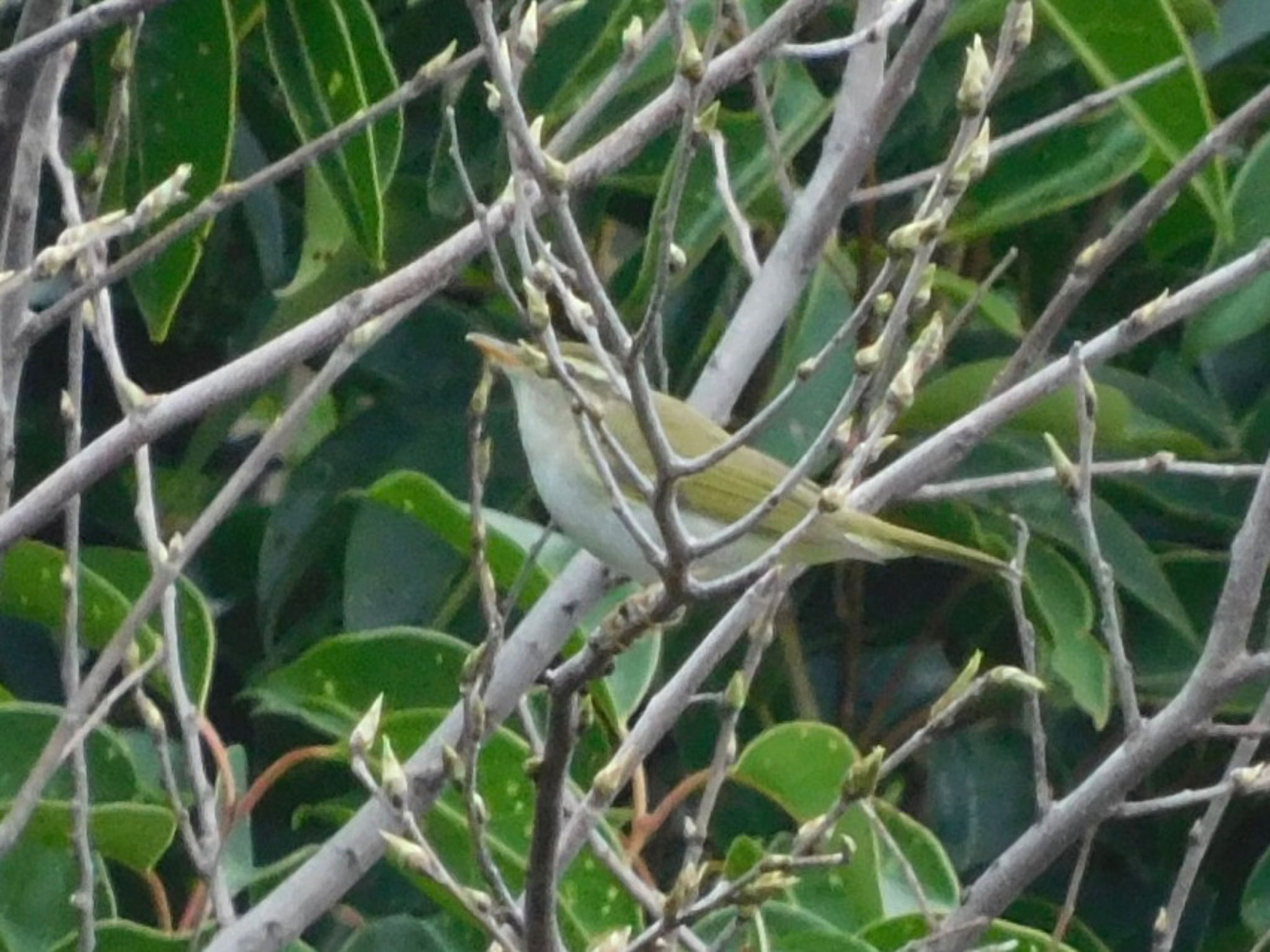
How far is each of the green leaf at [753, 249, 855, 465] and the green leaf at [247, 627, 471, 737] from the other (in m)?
Answer: 0.48

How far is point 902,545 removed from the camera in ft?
7.70

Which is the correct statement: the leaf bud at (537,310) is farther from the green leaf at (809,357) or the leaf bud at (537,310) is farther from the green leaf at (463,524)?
the green leaf at (809,357)

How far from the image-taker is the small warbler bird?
7.12 ft

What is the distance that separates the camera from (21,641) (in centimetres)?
272

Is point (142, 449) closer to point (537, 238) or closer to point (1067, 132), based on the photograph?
point (537, 238)

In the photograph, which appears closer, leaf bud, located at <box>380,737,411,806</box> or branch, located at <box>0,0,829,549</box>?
leaf bud, located at <box>380,737,411,806</box>

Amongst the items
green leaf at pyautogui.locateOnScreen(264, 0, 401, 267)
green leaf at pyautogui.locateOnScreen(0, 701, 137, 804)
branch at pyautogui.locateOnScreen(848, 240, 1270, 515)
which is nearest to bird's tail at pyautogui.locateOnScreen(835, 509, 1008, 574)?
branch at pyautogui.locateOnScreen(848, 240, 1270, 515)

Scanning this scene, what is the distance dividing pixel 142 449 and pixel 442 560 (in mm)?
831

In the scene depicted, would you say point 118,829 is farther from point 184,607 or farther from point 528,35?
point 528,35

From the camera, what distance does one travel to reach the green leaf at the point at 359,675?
221 centimetres

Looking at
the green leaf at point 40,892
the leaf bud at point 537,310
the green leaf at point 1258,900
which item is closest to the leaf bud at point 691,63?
the leaf bud at point 537,310

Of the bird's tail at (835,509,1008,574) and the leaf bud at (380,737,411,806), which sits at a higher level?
the leaf bud at (380,737,411,806)

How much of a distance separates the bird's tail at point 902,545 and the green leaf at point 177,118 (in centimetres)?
72

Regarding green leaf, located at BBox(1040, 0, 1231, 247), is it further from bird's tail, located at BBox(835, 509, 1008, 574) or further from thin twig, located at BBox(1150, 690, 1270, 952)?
thin twig, located at BBox(1150, 690, 1270, 952)
